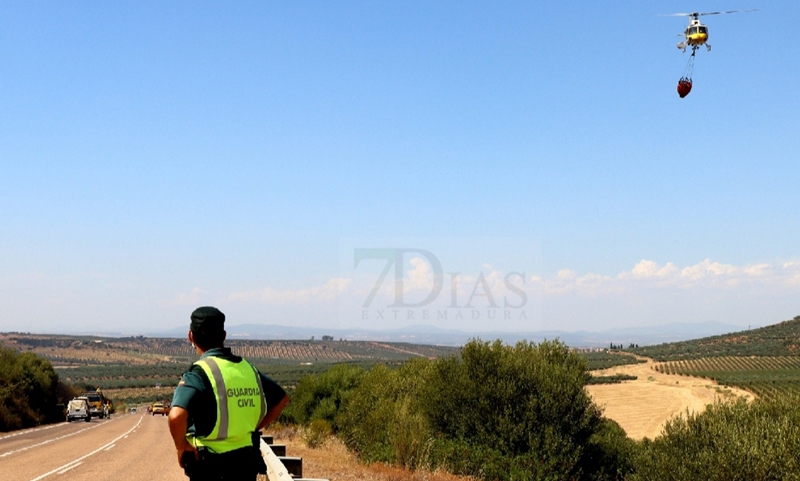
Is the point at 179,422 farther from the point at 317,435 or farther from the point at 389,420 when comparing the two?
the point at 317,435

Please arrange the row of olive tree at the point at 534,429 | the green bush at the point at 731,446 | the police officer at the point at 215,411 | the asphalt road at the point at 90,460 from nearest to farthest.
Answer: the police officer at the point at 215,411 < the asphalt road at the point at 90,460 < the green bush at the point at 731,446 < the row of olive tree at the point at 534,429

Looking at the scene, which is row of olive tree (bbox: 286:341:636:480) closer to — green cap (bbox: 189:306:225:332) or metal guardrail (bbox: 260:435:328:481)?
metal guardrail (bbox: 260:435:328:481)

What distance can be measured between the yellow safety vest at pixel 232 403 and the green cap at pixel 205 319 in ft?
0.75

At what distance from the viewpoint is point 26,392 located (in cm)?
4234

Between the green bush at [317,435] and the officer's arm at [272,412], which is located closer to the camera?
the officer's arm at [272,412]

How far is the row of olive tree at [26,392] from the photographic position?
122 ft

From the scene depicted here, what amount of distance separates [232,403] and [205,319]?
21.5 inches

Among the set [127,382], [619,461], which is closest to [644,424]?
[619,461]

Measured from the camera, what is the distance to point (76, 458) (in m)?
17.2

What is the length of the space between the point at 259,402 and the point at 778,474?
44.4 ft

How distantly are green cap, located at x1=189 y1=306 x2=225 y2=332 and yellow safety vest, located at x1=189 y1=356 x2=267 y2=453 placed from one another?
0.23 metres

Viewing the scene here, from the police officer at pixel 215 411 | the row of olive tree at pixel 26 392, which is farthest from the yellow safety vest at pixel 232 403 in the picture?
the row of olive tree at pixel 26 392

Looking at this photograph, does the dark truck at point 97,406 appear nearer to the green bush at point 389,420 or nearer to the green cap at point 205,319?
the green bush at point 389,420

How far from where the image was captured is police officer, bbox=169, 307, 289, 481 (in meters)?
4.07
